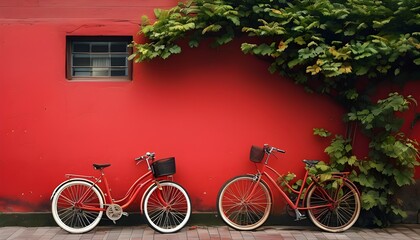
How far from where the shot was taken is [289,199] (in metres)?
6.75

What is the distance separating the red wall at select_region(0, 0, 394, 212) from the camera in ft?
22.3

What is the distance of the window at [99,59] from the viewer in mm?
7020

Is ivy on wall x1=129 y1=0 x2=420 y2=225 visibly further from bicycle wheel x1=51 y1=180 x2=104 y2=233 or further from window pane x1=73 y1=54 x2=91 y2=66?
bicycle wheel x1=51 y1=180 x2=104 y2=233

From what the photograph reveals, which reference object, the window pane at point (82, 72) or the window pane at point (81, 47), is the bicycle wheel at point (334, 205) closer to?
the window pane at point (82, 72)

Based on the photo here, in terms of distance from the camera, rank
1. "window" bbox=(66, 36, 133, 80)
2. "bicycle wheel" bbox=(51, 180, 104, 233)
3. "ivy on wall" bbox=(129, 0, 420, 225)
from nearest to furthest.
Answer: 1. "ivy on wall" bbox=(129, 0, 420, 225)
2. "bicycle wheel" bbox=(51, 180, 104, 233)
3. "window" bbox=(66, 36, 133, 80)

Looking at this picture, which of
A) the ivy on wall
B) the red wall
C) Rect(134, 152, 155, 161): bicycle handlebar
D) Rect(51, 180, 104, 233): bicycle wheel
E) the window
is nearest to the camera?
the ivy on wall

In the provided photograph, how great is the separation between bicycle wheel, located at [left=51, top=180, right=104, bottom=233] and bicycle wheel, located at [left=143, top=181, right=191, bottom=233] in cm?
69

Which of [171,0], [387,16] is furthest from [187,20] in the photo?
[387,16]

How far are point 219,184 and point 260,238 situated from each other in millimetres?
1061

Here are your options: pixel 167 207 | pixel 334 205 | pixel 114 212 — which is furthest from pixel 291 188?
pixel 114 212

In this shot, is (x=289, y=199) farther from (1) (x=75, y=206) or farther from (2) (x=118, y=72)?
(2) (x=118, y=72)

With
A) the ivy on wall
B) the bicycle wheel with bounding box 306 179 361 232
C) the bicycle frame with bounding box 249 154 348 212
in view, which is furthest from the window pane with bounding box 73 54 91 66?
the bicycle wheel with bounding box 306 179 361 232

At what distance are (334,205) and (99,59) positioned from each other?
411 cm

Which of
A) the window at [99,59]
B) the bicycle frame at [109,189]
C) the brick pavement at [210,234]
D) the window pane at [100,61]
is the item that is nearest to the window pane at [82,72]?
the window at [99,59]
